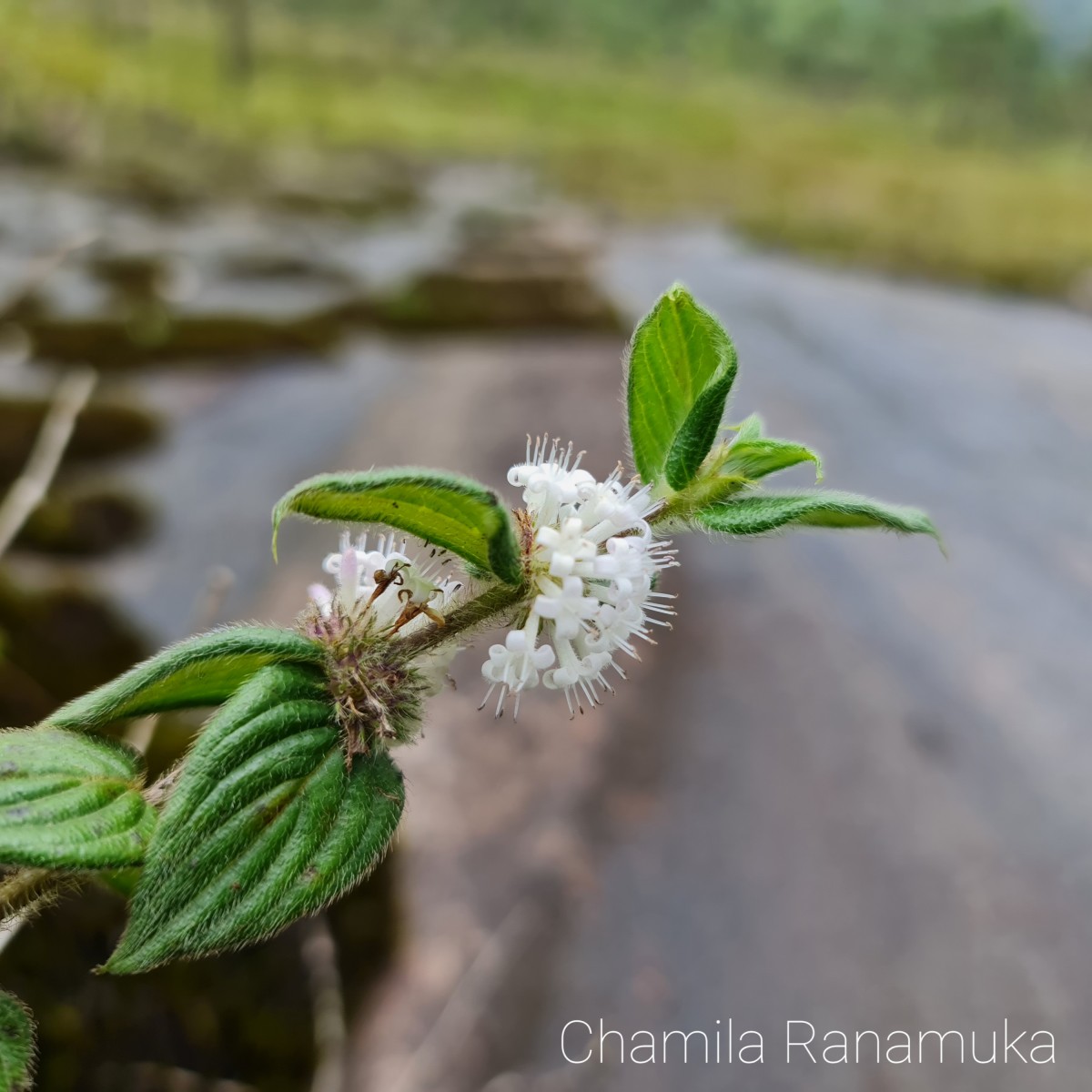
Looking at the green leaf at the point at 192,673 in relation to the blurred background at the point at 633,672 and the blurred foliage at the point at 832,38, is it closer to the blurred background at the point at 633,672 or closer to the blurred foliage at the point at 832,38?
the blurred background at the point at 633,672

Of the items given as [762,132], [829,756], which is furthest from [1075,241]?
[762,132]

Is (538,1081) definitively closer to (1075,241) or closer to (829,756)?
(829,756)

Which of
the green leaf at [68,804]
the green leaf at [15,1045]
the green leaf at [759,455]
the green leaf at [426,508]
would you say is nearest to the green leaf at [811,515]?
the green leaf at [759,455]

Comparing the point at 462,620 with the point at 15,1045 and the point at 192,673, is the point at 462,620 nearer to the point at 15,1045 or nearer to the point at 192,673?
the point at 192,673

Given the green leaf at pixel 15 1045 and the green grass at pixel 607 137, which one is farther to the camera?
the green grass at pixel 607 137

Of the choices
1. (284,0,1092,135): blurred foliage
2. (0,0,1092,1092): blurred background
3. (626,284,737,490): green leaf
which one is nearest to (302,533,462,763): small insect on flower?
(626,284,737,490): green leaf

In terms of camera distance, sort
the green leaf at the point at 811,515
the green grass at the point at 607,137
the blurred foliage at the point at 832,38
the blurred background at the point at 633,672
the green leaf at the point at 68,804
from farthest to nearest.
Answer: the blurred foliage at the point at 832,38 < the green grass at the point at 607,137 < the blurred background at the point at 633,672 < the green leaf at the point at 811,515 < the green leaf at the point at 68,804

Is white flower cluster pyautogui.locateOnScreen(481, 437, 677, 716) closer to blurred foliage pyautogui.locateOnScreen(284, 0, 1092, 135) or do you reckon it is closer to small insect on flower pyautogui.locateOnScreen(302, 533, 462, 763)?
small insect on flower pyautogui.locateOnScreen(302, 533, 462, 763)
